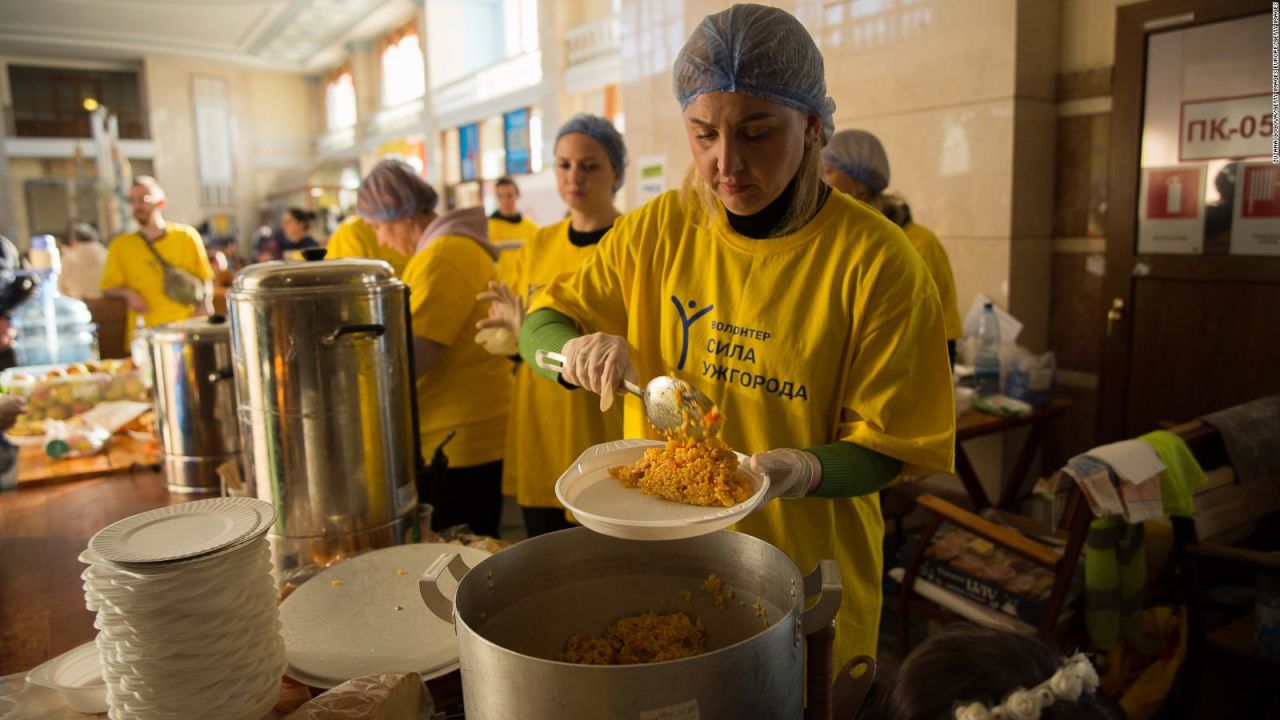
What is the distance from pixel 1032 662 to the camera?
2.63 ft

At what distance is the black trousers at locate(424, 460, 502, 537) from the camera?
266 centimetres

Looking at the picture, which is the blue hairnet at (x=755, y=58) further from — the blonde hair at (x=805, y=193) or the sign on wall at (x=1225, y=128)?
the sign on wall at (x=1225, y=128)

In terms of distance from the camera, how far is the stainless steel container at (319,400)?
1.42m

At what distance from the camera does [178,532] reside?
98cm

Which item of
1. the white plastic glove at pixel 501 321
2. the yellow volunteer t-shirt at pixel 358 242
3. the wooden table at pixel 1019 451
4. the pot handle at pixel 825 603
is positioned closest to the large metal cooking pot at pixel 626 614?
the pot handle at pixel 825 603

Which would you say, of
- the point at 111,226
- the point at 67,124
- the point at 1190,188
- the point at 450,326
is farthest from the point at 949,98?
the point at 67,124

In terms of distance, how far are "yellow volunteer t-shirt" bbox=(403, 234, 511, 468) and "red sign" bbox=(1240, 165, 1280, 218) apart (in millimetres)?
2937

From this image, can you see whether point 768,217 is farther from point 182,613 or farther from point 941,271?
point 941,271

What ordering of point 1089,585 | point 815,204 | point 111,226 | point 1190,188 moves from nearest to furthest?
point 815,204 < point 1089,585 < point 1190,188 < point 111,226

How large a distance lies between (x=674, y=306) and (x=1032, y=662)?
0.88m

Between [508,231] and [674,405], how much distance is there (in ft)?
15.9

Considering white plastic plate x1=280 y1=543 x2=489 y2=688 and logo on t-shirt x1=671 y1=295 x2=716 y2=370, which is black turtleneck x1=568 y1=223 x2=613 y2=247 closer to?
logo on t-shirt x1=671 y1=295 x2=716 y2=370

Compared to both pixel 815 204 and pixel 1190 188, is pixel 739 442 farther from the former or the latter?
pixel 1190 188

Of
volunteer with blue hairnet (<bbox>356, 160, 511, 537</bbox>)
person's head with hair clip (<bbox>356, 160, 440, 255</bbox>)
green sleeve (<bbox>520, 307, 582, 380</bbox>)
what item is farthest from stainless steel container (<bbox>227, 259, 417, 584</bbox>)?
person's head with hair clip (<bbox>356, 160, 440, 255</bbox>)
